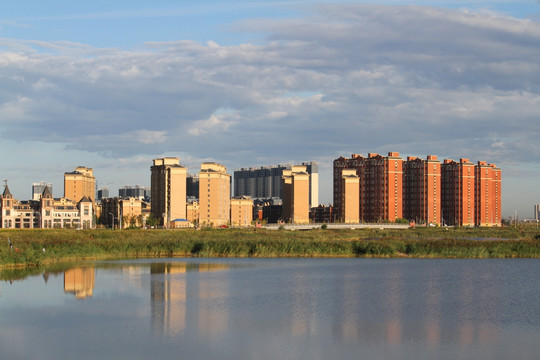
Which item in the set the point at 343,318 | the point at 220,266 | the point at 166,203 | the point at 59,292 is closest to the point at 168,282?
the point at 59,292

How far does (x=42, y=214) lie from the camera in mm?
154875

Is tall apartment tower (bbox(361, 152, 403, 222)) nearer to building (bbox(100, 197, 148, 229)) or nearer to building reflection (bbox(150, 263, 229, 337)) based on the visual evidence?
building (bbox(100, 197, 148, 229))

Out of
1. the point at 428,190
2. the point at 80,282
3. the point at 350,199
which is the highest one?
the point at 428,190

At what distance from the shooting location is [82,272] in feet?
150

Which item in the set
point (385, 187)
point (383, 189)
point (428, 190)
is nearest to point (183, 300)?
point (385, 187)

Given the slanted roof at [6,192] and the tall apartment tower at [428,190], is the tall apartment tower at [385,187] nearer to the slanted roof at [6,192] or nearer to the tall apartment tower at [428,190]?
the tall apartment tower at [428,190]

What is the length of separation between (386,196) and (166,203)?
60512mm

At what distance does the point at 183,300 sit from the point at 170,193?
141 meters

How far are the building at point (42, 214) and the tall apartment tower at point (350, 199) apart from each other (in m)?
68.2

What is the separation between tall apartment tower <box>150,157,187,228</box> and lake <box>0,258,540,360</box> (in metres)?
125

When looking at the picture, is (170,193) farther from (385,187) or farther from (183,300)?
(183,300)

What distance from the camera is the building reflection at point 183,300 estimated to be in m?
27.2

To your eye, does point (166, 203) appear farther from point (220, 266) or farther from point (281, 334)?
point (281, 334)

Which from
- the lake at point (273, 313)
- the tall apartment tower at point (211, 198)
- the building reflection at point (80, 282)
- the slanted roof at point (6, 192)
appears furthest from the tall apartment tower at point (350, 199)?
the building reflection at point (80, 282)
